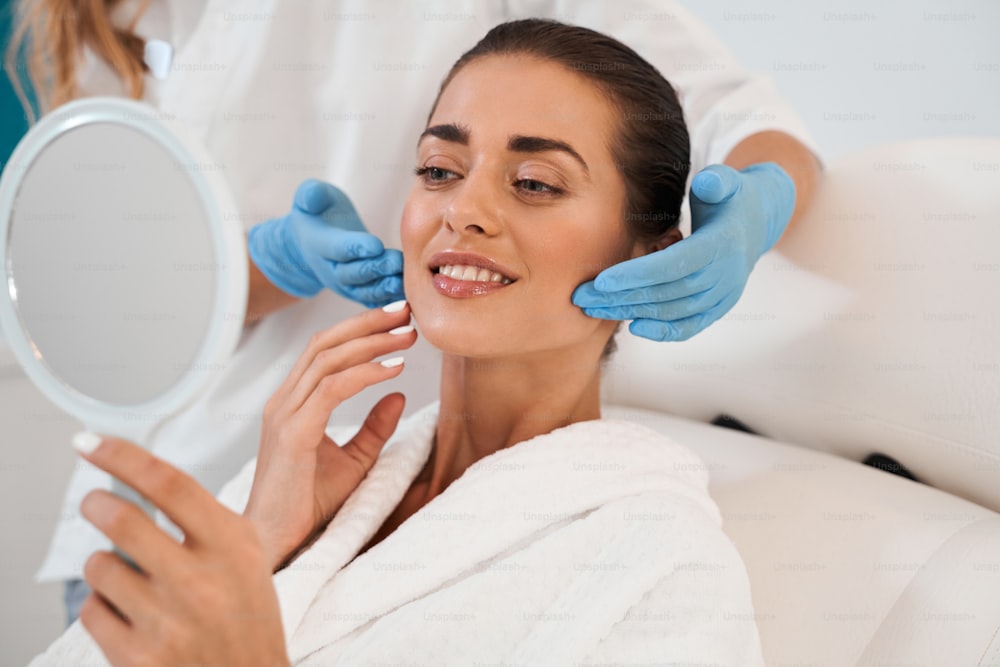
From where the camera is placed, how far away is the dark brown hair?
1.17 meters

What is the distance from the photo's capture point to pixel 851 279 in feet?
4.38

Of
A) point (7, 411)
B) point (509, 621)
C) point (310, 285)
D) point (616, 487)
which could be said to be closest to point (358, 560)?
point (509, 621)

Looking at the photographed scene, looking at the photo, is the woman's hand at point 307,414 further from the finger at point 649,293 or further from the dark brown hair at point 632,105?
the dark brown hair at point 632,105

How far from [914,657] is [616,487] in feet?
1.37

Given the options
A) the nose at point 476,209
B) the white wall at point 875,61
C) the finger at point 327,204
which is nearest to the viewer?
the nose at point 476,209

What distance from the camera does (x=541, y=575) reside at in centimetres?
99

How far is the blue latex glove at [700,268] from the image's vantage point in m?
1.10

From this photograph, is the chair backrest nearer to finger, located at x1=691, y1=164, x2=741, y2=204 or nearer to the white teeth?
finger, located at x1=691, y1=164, x2=741, y2=204

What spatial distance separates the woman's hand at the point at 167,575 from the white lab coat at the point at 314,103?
96 centimetres

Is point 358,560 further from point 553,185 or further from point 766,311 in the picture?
point 766,311

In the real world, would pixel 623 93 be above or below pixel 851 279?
above

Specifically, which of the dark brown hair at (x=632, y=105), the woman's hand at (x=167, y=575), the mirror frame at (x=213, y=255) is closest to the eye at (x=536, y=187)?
the dark brown hair at (x=632, y=105)

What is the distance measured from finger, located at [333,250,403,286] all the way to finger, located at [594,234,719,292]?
0.37 m

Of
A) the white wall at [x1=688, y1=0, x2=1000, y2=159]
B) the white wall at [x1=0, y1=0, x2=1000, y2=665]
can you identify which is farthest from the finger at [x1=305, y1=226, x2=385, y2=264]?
the white wall at [x1=688, y1=0, x2=1000, y2=159]
